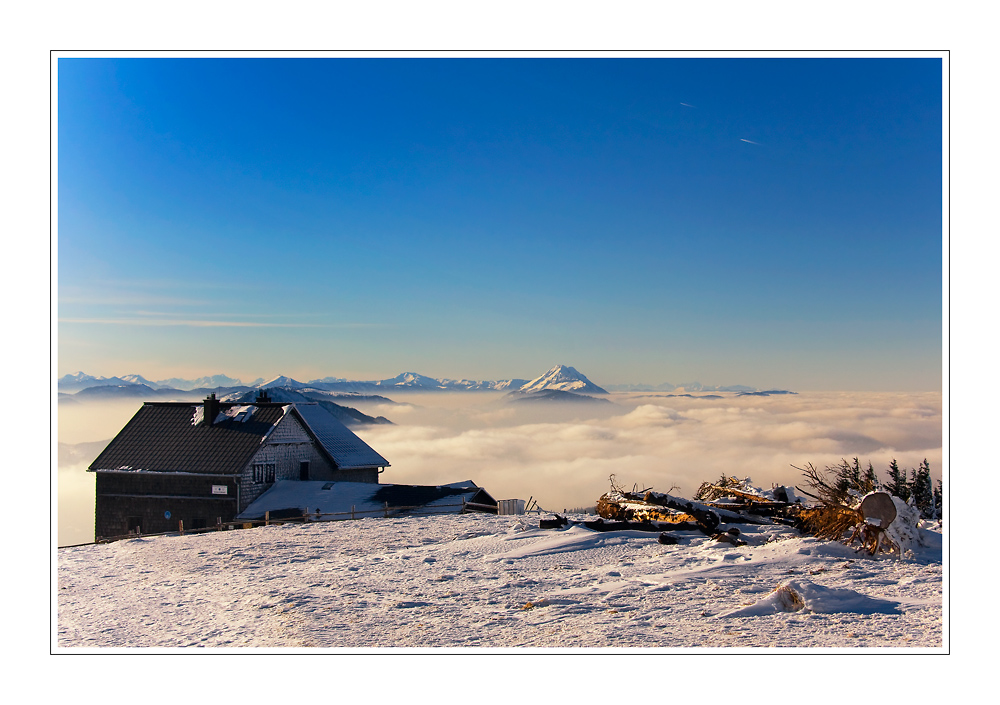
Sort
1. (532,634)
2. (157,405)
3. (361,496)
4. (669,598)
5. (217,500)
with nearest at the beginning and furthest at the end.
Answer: (532,634) < (669,598) < (361,496) < (217,500) < (157,405)

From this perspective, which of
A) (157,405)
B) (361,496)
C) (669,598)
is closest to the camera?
(669,598)

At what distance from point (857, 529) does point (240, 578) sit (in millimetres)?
11242

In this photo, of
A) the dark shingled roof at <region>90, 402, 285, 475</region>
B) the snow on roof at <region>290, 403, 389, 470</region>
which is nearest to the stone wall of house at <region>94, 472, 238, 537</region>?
the dark shingled roof at <region>90, 402, 285, 475</region>

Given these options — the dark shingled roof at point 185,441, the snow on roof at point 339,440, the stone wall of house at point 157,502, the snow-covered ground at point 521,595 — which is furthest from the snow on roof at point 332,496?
the snow-covered ground at point 521,595

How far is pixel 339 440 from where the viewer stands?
41000mm

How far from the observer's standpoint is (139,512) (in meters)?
36.1

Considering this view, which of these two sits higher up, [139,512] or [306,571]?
[306,571]

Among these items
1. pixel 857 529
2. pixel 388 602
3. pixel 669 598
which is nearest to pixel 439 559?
pixel 388 602

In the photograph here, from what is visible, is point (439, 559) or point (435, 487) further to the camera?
point (435, 487)

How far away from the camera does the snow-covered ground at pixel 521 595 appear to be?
9234mm

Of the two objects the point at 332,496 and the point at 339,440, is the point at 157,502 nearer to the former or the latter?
the point at 332,496

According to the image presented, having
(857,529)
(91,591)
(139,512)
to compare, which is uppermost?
(857,529)

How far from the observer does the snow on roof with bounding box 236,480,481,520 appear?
3184 centimetres

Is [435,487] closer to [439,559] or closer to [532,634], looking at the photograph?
[439,559]
